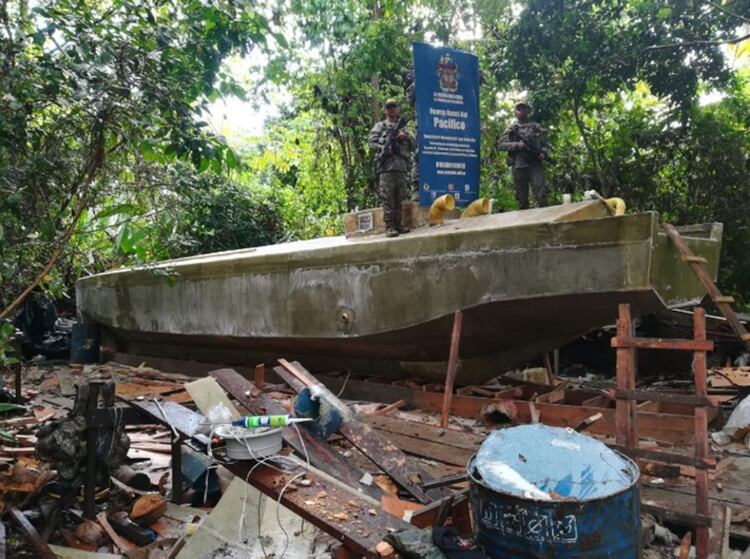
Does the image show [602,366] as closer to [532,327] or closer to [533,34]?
[532,327]

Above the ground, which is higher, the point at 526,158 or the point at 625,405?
the point at 526,158

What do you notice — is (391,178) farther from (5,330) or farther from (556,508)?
(556,508)

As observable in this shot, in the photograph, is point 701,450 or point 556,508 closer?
point 556,508

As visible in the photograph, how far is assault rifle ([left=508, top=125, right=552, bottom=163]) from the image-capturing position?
7633mm

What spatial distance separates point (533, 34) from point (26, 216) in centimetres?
750

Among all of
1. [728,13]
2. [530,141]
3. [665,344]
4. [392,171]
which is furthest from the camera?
[728,13]

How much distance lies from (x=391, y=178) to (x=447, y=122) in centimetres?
102

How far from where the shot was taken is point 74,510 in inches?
149

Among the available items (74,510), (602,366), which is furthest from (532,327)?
(74,510)

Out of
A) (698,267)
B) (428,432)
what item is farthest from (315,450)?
(698,267)

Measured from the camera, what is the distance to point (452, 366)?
588 cm

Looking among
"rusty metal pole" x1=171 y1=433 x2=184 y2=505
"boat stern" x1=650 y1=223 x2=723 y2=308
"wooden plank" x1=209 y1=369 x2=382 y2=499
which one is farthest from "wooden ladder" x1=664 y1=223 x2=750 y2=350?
"rusty metal pole" x1=171 y1=433 x2=184 y2=505

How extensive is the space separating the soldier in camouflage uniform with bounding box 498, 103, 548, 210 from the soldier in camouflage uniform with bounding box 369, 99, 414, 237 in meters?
1.45

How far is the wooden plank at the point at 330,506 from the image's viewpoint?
2.94m
